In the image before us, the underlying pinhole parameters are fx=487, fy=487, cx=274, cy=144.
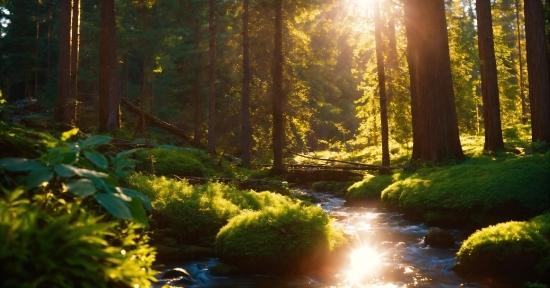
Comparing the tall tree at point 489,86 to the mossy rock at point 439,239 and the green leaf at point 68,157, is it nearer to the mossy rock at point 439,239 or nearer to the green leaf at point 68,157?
the mossy rock at point 439,239

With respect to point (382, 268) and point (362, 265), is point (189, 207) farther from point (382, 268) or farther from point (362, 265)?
point (382, 268)

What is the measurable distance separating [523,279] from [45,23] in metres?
59.8

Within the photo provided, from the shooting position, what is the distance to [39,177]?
3680 millimetres

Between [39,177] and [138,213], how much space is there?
0.80 m

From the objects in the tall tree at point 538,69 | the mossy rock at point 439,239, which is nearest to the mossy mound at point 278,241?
the mossy rock at point 439,239

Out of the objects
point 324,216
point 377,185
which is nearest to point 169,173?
point 377,185

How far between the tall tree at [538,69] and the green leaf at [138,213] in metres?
19.1

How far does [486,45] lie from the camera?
19.7 meters

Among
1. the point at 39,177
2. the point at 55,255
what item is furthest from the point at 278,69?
the point at 55,255

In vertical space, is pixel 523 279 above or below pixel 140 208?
below

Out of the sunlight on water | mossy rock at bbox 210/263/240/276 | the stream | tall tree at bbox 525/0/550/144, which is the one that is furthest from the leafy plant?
tall tree at bbox 525/0/550/144

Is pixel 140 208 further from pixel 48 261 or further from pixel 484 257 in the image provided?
pixel 484 257

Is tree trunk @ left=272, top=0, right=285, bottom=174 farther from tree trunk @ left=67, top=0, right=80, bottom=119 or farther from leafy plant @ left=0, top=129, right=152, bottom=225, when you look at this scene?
leafy plant @ left=0, top=129, right=152, bottom=225

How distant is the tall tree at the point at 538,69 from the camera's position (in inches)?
759
